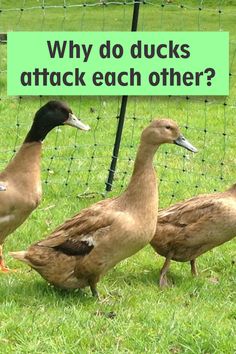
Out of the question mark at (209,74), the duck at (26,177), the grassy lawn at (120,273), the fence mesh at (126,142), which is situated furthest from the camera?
the fence mesh at (126,142)

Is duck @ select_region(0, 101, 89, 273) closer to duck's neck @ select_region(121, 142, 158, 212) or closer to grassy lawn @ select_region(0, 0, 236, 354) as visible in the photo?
grassy lawn @ select_region(0, 0, 236, 354)

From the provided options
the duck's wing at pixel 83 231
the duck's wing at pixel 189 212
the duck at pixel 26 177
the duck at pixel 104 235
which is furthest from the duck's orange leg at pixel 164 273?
the duck at pixel 26 177

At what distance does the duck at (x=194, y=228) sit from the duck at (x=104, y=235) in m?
0.54

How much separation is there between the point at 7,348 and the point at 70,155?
4815 millimetres

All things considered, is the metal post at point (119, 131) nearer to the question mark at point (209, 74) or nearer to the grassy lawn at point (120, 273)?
the grassy lawn at point (120, 273)

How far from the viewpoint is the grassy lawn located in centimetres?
450

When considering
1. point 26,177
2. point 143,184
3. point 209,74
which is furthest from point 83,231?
point 209,74

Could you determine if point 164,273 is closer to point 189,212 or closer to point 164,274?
point 164,274

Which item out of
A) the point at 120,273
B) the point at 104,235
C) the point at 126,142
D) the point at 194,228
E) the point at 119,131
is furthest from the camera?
the point at 126,142

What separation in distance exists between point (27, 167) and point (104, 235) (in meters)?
0.99

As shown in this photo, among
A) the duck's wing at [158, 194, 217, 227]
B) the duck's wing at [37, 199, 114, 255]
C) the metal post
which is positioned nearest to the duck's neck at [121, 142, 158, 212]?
the duck's wing at [37, 199, 114, 255]

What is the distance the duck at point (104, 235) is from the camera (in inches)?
197

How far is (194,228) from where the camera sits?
18.3 feet

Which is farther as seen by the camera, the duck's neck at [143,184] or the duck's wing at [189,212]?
the duck's wing at [189,212]
